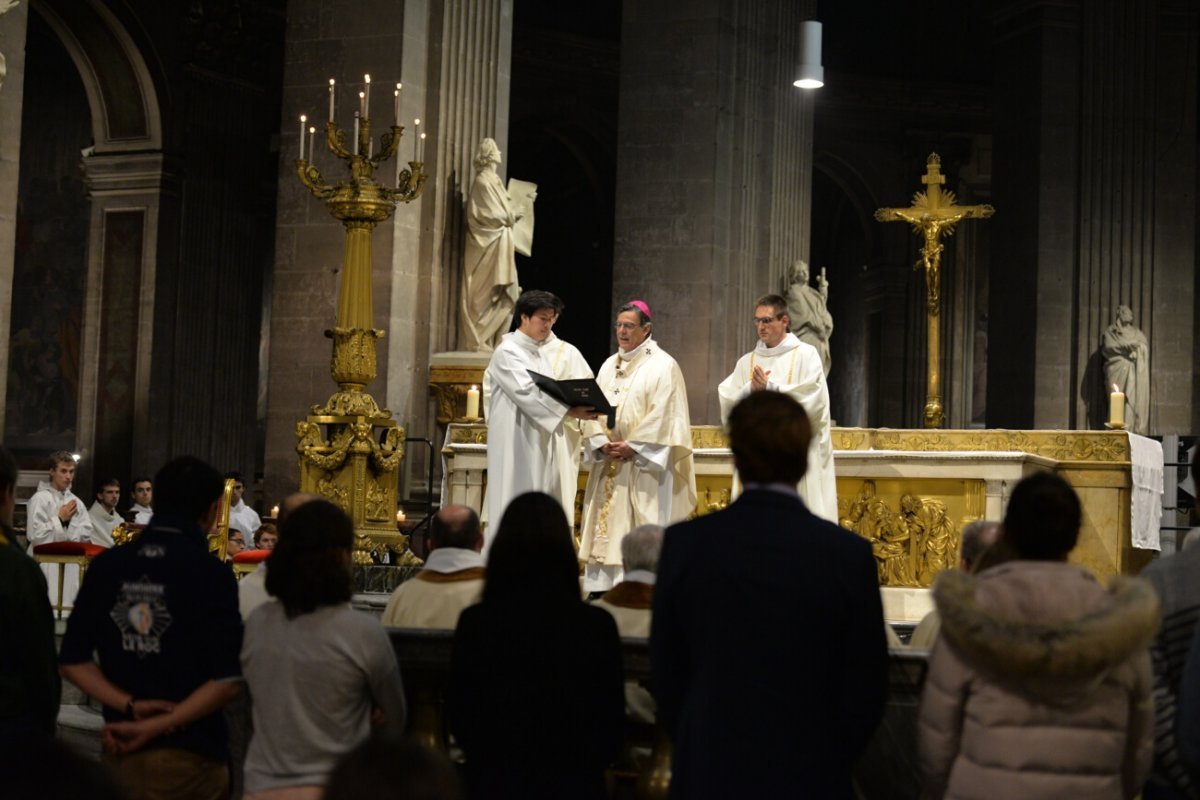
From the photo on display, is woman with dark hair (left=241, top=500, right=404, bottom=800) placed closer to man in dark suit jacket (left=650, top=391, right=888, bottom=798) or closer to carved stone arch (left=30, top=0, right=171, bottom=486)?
man in dark suit jacket (left=650, top=391, right=888, bottom=798)

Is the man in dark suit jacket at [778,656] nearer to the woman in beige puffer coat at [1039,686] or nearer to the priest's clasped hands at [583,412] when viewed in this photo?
the woman in beige puffer coat at [1039,686]

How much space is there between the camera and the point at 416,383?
1384 cm

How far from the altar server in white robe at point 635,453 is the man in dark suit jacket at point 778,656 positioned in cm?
606

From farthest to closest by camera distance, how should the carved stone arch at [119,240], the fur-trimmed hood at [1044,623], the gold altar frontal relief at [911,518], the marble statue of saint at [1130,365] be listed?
the carved stone arch at [119,240] → the marble statue of saint at [1130,365] → the gold altar frontal relief at [911,518] → the fur-trimmed hood at [1044,623]

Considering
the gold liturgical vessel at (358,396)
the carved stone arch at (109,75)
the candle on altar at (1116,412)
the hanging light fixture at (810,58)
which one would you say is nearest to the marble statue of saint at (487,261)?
the gold liturgical vessel at (358,396)

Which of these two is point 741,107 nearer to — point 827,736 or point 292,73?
point 292,73

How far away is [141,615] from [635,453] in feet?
18.9

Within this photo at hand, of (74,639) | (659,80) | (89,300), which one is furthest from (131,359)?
(74,639)

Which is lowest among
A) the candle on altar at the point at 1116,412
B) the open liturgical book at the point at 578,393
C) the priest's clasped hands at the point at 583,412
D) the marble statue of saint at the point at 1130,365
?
the priest's clasped hands at the point at 583,412

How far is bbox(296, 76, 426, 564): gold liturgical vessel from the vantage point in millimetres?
10984

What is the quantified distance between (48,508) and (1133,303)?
13.8 m

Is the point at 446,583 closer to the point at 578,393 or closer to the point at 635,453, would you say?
the point at 578,393

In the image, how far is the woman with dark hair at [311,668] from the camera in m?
4.13

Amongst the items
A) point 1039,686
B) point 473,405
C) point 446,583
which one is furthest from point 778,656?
point 473,405
